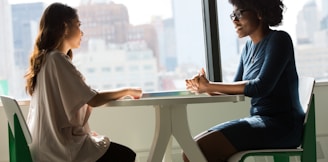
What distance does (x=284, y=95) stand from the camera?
233 centimetres

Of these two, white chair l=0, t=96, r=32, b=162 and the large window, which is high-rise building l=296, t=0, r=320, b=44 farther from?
white chair l=0, t=96, r=32, b=162

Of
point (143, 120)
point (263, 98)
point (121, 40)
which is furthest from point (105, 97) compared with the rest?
point (121, 40)

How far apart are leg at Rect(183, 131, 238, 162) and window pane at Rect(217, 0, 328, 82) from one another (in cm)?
119

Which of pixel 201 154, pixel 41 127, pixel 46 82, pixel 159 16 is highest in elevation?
pixel 159 16

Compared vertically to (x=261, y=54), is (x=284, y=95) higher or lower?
lower

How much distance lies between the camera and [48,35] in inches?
86.4

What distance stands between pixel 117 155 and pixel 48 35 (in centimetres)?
60

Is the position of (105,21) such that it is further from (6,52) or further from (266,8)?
(266,8)

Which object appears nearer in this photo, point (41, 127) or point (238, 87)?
point (41, 127)

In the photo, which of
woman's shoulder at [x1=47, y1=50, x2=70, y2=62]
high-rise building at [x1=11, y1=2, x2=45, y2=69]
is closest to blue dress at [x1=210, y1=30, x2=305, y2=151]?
woman's shoulder at [x1=47, y1=50, x2=70, y2=62]

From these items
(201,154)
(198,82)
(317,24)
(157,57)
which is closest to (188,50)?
(157,57)

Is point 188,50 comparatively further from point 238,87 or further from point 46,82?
point 46,82

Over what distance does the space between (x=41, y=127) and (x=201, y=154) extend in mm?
670

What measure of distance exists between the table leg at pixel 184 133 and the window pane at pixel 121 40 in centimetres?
127
